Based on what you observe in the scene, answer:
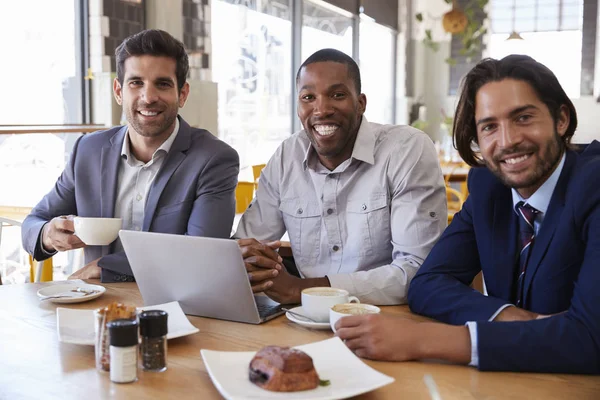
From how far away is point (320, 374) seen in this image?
1129 mm

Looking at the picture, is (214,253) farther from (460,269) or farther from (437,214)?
(437,214)

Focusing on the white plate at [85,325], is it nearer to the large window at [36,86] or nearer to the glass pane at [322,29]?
the large window at [36,86]

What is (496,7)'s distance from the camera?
10.3 m

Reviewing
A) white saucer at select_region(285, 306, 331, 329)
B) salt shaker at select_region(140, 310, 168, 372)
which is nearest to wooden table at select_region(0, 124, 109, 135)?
white saucer at select_region(285, 306, 331, 329)

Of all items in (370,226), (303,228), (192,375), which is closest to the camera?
(192,375)

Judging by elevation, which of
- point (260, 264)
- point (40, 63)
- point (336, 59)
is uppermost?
point (40, 63)

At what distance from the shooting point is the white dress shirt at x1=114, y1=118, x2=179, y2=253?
2307 millimetres

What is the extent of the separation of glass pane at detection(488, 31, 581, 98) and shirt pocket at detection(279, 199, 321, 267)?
8277 millimetres

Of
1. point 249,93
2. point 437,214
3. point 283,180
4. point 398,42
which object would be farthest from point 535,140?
point 398,42

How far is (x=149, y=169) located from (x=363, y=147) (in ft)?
2.48

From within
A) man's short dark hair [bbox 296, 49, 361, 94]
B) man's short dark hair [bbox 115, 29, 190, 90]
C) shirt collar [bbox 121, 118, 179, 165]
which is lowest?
shirt collar [bbox 121, 118, 179, 165]

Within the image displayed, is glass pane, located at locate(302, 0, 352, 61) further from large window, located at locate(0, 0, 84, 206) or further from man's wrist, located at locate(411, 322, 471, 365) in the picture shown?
man's wrist, located at locate(411, 322, 471, 365)

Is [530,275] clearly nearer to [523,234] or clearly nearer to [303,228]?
[523,234]

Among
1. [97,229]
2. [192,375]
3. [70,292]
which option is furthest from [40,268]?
[192,375]
